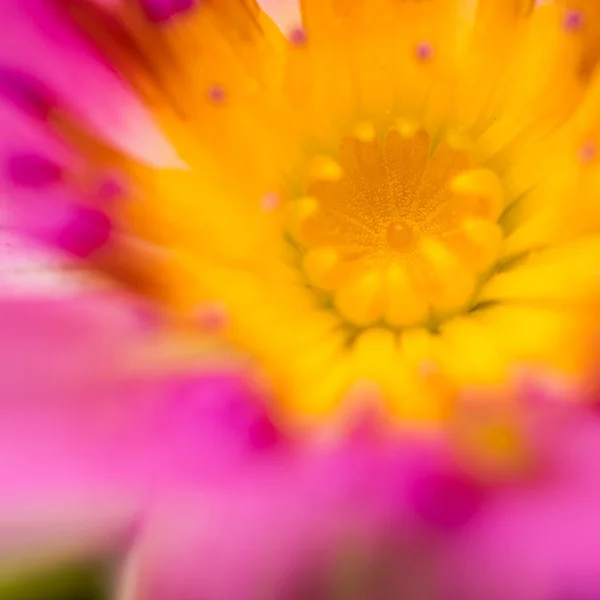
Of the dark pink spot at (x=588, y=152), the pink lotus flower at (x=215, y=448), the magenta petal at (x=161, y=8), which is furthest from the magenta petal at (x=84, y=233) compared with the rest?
the dark pink spot at (x=588, y=152)

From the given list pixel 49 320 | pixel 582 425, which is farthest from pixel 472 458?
pixel 49 320

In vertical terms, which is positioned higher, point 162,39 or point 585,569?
point 162,39

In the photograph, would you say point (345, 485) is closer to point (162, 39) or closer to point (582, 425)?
point (582, 425)

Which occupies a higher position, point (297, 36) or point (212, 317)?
point (297, 36)

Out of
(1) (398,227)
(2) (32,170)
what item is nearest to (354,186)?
(1) (398,227)

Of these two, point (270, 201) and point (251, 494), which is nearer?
point (251, 494)

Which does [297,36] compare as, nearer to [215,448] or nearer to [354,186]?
[354,186]
